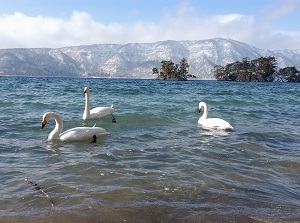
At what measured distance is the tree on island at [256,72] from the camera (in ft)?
431

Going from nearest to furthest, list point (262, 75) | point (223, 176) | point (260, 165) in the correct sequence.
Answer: point (223, 176), point (260, 165), point (262, 75)

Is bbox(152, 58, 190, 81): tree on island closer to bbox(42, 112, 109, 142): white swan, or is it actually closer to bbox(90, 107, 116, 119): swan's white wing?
bbox(90, 107, 116, 119): swan's white wing

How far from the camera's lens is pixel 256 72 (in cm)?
13212

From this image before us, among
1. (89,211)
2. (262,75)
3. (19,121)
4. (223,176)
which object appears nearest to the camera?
A: (89,211)

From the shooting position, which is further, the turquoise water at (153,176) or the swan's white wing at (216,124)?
the swan's white wing at (216,124)

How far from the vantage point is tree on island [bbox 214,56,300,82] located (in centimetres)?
13125

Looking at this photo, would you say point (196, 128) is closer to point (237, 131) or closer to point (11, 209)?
point (237, 131)

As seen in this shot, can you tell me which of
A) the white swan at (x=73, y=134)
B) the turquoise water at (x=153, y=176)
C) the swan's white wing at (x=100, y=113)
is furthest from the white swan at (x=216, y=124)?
the white swan at (x=73, y=134)

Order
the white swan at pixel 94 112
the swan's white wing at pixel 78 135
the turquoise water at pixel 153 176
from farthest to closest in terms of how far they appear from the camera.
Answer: the white swan at pixel 94 112
the swan's white wing at pixel 78 135
the turquoise water at pixel 153 176

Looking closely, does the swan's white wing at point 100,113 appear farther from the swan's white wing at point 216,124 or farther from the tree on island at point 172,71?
the tree on island at point 172,71

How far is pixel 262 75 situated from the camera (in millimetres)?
130750

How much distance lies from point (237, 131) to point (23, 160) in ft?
23.0

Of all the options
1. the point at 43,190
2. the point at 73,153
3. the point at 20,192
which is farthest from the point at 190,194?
the point at 73,153


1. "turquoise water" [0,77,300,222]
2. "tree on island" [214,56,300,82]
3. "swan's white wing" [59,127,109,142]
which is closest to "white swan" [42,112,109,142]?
"swan's white wing" [59,127,109,142]
